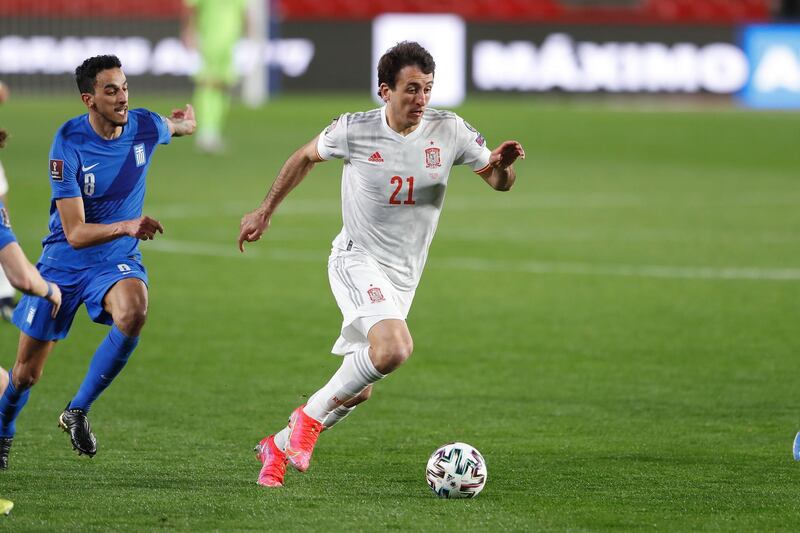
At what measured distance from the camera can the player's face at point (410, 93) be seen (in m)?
6.28

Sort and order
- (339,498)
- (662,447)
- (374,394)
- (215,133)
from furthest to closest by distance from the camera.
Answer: (215,133) < (374,394) < (662,447) < (339,498)

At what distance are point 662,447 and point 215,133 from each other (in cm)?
1607

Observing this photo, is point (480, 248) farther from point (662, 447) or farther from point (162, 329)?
point (662, 447)

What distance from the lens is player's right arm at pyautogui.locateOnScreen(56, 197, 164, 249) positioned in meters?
6.24

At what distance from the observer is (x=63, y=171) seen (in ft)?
21.4

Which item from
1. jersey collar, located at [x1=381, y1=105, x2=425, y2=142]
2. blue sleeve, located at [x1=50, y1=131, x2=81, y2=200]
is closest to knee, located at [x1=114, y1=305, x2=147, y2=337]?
blue sleeve, located at [x1=50, y1=131, x2=81, y2=200]

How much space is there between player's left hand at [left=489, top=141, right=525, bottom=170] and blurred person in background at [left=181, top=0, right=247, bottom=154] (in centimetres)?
1535

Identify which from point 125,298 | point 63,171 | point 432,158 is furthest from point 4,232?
point 432,158

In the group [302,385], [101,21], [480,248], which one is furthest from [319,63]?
[302,385]

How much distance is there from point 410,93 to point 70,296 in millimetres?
1812

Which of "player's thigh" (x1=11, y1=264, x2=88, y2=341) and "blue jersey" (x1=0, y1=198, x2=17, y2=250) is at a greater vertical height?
"blue jersey" (x1=0, y1=198, x2=17, y2=250)

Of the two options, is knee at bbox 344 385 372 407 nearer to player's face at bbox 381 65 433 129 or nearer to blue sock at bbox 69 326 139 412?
blue sock at bbox 69 326 139 412

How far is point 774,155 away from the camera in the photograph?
22625mm

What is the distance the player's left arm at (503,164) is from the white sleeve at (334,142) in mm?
647
